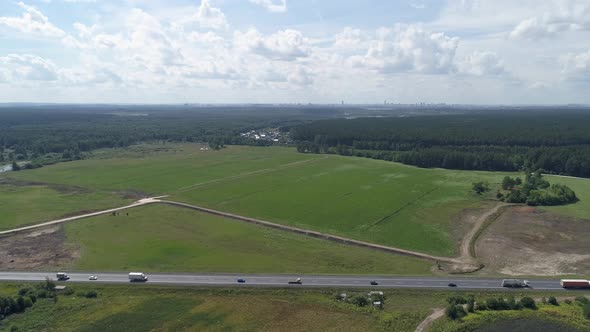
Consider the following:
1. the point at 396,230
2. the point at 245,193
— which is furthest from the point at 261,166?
the point at 396,230

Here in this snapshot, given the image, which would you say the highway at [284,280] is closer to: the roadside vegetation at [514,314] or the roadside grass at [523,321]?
the roadside vegetation at [514,314]

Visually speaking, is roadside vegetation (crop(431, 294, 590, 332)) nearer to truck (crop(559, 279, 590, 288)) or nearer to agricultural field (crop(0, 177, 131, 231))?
truck (crop(559, 279, 590, 288))

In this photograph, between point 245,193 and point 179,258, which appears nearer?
point 179,258

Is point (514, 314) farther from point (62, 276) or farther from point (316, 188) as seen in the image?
point (316, 188)

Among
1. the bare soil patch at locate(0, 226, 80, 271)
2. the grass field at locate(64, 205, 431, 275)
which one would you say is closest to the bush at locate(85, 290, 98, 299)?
the grass field at locate(64, 205, 431, 275)

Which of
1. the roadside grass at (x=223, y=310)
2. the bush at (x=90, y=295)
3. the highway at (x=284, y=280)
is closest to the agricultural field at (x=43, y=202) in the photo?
the highway at (x=284, y=280)

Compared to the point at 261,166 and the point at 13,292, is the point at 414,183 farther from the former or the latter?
the point at 13,292
